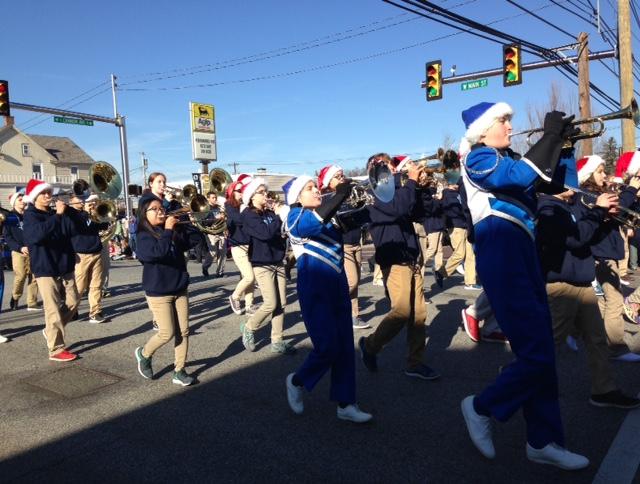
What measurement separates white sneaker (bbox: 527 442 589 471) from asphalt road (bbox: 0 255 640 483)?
50 millimetres

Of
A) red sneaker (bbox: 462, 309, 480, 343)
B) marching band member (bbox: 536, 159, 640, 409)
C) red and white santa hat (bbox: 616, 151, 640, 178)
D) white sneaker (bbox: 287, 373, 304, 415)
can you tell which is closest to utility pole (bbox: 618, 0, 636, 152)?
red and white santa hat (bbox: 616, 151, 640, 178)

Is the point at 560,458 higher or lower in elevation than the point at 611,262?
lower

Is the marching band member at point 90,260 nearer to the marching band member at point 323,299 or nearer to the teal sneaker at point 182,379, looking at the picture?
the teal sneaker at point 182,379

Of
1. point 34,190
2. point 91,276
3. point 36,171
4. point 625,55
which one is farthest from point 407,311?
point 36,171

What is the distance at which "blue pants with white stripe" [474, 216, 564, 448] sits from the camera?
309 cm

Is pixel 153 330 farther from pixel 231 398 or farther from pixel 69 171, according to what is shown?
pixel 69 171

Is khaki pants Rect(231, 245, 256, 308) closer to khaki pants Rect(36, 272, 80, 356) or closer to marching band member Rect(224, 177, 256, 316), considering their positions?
marching band member Rect(224, 177, 256, 316)

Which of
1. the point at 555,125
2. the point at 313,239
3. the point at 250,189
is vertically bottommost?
the point at 313,239

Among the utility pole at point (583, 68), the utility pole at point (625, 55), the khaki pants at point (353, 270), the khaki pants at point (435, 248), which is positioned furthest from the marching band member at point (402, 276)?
the utility pole at point (583, 68)

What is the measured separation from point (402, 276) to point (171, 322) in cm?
217

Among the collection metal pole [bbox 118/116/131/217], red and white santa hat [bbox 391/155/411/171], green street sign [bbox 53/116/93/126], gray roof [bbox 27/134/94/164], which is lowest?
red and white santa hat [bbox 391/155/411/171]

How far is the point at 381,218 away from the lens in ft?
16.6

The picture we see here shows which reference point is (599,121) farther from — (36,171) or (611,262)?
(36,171)

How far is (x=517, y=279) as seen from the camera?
310 cm
